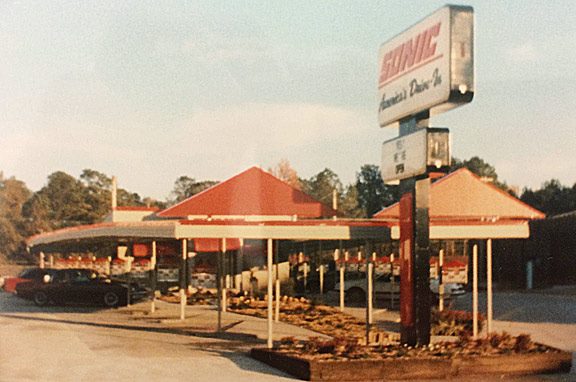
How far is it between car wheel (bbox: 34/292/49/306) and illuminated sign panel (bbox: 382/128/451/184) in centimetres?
2047

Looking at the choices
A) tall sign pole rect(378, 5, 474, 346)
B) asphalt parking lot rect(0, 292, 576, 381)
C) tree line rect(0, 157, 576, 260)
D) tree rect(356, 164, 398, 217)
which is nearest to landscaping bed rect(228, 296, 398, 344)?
asphalt parking lot rect(0, 292, 576, 381)

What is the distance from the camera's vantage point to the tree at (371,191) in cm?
11050

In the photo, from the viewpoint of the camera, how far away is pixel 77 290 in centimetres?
3588

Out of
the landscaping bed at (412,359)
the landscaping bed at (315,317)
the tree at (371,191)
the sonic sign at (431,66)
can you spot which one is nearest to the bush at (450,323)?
the landscaping bed at (315,317)

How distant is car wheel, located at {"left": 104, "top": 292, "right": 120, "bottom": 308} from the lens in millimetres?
35719

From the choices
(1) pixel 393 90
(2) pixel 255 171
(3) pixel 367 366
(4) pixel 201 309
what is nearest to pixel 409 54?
(1) pixel 393 90

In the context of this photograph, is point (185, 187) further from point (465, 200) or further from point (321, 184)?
point (465, 200)

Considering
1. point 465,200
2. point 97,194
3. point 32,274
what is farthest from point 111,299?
point 97,194

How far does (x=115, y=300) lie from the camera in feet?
117

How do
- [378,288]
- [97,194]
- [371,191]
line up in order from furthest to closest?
[371,191] < [97,194] < [378,288]

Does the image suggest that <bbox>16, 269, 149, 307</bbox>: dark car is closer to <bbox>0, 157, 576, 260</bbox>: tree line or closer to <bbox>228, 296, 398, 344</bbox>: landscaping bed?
<bbox>228, 296, 398, 344</bbox>: landscaping bed

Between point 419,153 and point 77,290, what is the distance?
20999 millimetres

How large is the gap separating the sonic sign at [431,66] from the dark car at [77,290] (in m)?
18.5

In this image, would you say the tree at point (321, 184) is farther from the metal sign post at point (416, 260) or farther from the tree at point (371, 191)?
the metal sign post at point (416, 260)
